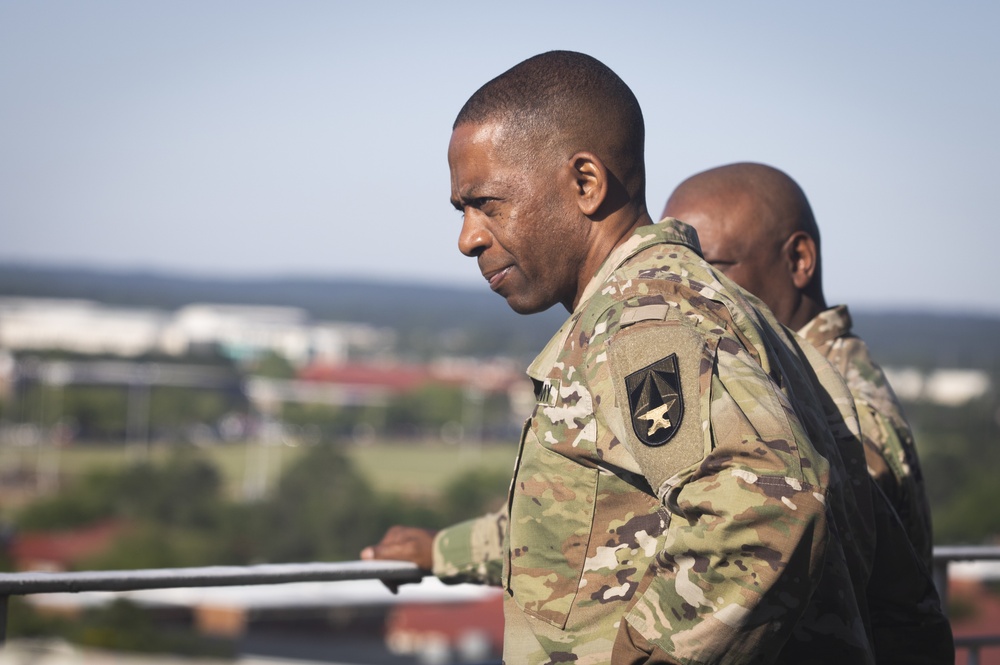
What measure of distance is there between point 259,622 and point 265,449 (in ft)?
182

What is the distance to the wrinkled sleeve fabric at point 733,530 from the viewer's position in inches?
68.0

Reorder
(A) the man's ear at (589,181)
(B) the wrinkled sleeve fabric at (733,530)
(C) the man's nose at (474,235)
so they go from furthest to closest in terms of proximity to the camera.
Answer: (C) the man's nose at (474,235) < (A) the man's ear at (589,181) < (B) the wrinkled sleeve fabric at (733,530)

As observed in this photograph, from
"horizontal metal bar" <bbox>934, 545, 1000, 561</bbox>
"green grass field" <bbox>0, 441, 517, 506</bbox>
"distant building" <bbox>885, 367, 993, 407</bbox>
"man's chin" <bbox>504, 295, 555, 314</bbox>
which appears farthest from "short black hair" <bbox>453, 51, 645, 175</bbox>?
"distant building" <bbox>885, 367, 993, 407</bbox>

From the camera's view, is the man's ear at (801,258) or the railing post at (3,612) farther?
the man's ear at (801,258)

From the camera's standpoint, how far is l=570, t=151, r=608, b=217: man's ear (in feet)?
7.24

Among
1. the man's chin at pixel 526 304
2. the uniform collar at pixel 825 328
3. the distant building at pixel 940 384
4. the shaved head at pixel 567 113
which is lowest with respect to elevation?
the distant building at pixel 940 384

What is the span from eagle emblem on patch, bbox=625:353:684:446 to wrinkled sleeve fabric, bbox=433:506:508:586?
1.06m

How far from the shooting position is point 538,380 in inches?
82.4

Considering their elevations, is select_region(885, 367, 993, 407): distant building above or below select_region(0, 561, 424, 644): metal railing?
below

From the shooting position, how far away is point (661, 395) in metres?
1.83

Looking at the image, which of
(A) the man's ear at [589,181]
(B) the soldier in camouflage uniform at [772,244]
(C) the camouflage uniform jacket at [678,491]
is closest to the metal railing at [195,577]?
(C) the camouflage uniform jacket at [678,491]

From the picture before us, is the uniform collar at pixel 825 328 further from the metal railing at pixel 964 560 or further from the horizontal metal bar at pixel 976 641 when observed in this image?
the horizontal metal bar at pixel 976 641

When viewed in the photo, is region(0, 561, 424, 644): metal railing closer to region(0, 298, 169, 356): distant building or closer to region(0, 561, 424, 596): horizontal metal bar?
region(0, 561, 424, 596): horizontal metal bar

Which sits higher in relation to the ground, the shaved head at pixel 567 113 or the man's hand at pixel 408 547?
the shaved head at pixel 567 113
